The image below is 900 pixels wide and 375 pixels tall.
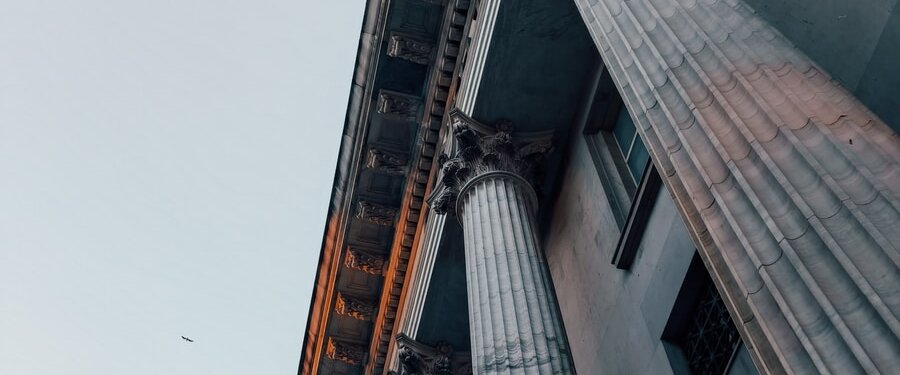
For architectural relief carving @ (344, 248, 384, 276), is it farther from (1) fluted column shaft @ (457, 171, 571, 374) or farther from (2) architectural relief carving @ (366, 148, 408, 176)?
(1) fluted column shaft @ (457, 171, 571, 374)

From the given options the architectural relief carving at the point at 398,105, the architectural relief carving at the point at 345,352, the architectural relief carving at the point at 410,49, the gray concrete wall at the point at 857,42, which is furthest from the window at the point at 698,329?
the architectural relief carving at the point at 345,352

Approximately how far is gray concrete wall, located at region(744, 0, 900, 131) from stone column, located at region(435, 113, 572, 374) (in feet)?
19.3

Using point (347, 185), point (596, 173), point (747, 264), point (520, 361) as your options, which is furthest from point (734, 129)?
point (347, 185)

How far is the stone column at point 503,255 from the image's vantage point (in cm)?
1386

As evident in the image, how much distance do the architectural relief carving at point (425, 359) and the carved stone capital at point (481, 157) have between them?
5.08 m

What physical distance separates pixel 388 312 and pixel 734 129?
19793mm

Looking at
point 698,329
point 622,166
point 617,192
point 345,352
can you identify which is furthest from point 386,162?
point 698,329

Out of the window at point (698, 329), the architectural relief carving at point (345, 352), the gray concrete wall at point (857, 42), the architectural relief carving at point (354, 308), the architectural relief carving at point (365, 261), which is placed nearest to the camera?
the gray concrete wall at point (857, 42)

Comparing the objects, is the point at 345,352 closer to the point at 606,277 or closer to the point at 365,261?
the point at 365,261

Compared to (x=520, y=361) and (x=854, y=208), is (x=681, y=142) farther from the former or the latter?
(x=520, y=361)

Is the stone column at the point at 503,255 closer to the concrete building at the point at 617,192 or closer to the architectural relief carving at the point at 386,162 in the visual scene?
the concrete building at the point at 617,192

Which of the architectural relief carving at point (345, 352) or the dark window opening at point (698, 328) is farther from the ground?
the dark window opening at point (698, 328)

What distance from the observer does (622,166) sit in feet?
62.0

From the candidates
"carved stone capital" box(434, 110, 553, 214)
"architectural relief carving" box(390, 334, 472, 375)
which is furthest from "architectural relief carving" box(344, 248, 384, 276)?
"carved stone capital" box(434, 110, 553, 214)
